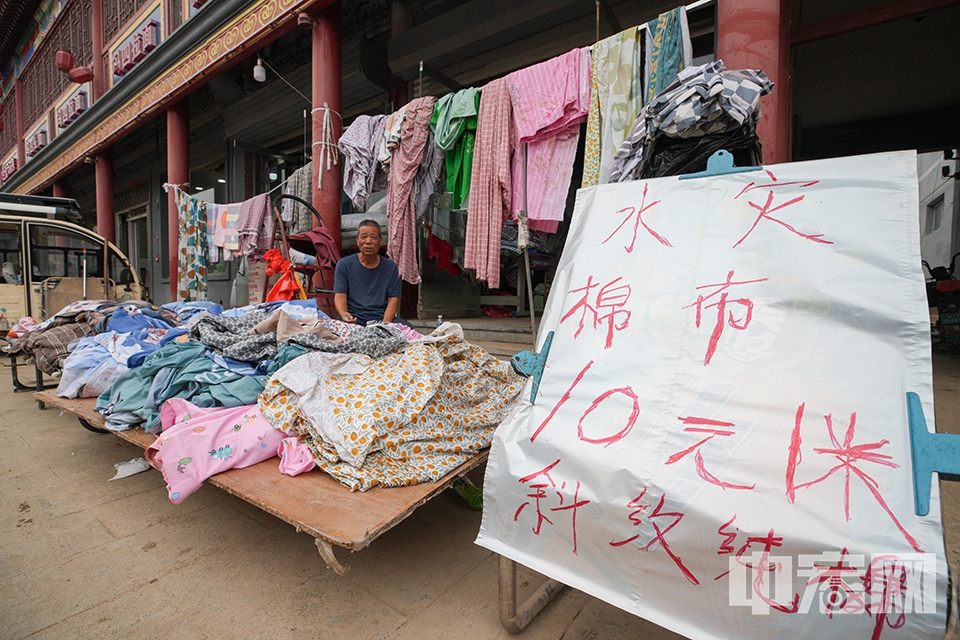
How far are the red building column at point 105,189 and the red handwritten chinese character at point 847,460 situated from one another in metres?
13.3

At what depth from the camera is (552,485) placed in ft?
3.80

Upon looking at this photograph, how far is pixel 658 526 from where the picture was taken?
3.34 feet

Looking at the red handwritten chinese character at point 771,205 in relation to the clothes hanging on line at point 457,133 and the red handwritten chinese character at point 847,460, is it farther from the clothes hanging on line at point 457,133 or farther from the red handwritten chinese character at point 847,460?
the clothes hanging on line at point 457,133

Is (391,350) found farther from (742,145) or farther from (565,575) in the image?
(742,145)

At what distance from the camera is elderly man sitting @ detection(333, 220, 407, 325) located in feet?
12.0

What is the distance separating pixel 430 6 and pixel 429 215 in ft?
9.01

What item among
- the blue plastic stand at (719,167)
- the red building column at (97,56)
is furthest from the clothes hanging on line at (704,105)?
the red building column at (97,56)

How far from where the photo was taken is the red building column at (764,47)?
109 inches

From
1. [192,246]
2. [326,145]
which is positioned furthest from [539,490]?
[192,246]

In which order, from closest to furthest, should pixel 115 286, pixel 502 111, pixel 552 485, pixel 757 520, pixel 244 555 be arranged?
pixel 757 520 < pixel 552 485 < pixel 244 555 < pixel 502 111 < pixel 115 286

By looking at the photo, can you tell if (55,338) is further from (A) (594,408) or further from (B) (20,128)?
(B) (20,128)

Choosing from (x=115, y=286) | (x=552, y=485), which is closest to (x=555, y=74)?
(x=552, y=485)

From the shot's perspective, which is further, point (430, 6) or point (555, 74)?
point (430, 6)

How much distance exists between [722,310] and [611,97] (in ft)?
Answer: 7.89
